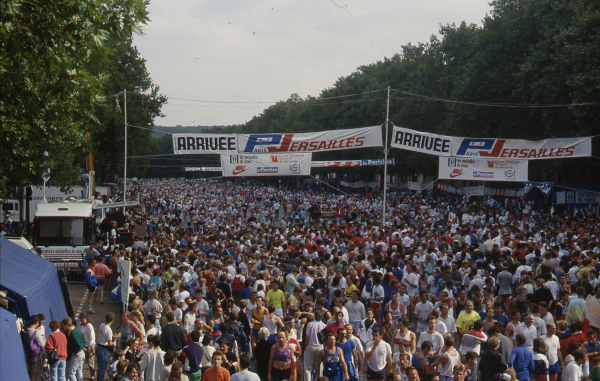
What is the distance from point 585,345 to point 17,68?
398 inches

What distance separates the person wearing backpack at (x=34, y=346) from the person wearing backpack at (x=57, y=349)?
0.21m

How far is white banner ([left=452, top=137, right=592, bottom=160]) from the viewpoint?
2706 centimetres

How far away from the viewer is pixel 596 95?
99.2 feet

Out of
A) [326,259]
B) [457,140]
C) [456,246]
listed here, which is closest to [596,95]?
[457,140]

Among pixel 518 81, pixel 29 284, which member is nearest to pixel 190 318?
pixel 29 284

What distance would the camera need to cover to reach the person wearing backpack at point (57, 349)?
996 centimetres

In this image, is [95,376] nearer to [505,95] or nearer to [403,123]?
[505,95]

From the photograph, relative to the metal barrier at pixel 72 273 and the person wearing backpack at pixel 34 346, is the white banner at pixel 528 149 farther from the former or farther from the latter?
the person wearing backpack at pixel 34 346

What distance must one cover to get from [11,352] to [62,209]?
561 inches

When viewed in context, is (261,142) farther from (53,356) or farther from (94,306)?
(53,356)

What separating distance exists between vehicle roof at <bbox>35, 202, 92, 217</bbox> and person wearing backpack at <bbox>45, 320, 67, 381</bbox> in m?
12.9

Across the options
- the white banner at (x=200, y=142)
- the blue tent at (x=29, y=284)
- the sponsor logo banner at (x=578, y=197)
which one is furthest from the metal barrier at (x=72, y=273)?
the sponsor logo banner at (x=578, y=197)

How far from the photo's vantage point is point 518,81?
1459 inches

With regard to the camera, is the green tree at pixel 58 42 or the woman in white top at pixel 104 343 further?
the woman in white top at pixel 104 343
